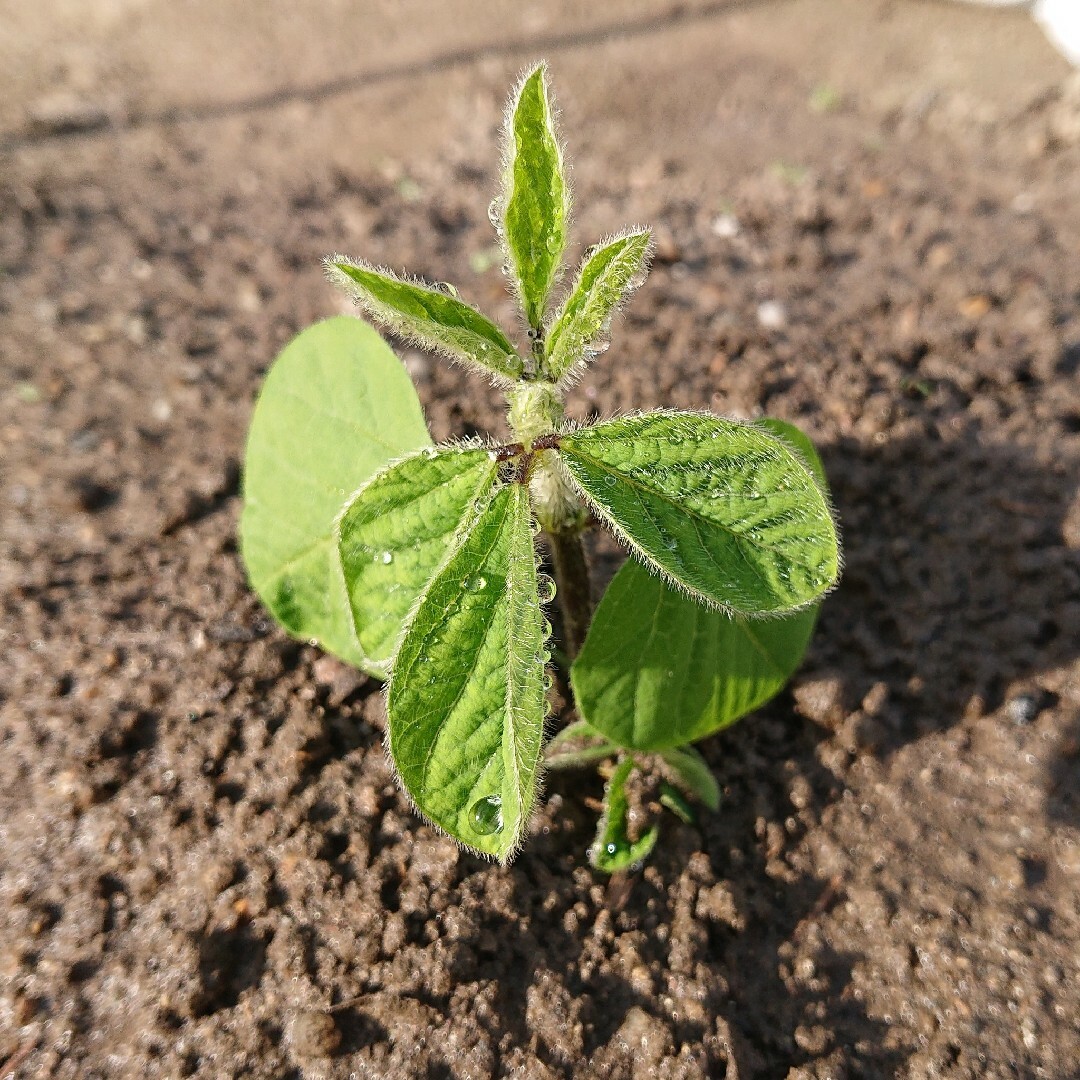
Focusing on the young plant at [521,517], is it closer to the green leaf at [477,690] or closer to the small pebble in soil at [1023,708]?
the green leaf at [477,690]

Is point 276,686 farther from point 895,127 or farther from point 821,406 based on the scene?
point 895,127

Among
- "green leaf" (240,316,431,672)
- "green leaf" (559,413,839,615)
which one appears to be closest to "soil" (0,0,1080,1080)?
"green leaf" (240,316,431,672)

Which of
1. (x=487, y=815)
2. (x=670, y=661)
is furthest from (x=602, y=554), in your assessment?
(x=487, y=815)

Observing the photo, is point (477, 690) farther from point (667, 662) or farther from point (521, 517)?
point (667, 662)

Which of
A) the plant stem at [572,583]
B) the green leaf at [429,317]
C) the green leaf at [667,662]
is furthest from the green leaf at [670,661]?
the green leaf at [429,317]

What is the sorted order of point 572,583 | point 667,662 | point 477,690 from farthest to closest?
1. point 572,583
2. point 667,662
3. point 477,690

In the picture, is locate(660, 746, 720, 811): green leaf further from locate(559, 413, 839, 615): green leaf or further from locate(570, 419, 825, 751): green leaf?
locate(559, 413, 839, 615): green leaf
